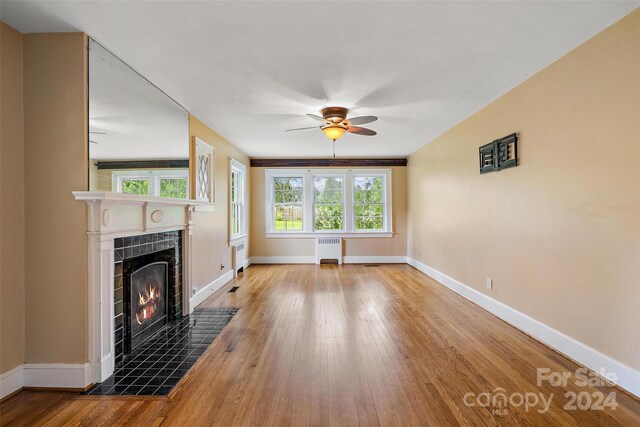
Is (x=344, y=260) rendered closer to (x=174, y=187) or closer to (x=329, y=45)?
(x=174, y=187)

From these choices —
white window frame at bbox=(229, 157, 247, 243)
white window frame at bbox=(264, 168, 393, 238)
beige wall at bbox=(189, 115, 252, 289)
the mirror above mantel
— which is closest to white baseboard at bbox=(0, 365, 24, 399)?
the mirror above mantel

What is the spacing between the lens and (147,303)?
123 inches

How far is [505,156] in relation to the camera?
3.48 m

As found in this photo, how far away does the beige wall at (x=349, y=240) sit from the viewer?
752 cm

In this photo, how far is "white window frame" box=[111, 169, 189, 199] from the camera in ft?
8.45

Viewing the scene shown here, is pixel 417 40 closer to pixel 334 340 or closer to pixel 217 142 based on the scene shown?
pixel 334 340

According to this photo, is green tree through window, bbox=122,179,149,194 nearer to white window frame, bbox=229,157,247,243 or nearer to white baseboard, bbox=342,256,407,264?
white window frame, bbox=229,157,247,243

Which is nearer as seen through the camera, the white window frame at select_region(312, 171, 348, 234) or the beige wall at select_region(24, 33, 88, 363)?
the beige wall at select_region(24, 33, 88, 363)

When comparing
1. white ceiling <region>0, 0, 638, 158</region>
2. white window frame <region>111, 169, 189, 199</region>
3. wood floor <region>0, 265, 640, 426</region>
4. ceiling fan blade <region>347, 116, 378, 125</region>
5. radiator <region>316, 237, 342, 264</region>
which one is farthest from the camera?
radiator <region>316, 237, 342, 264</region>

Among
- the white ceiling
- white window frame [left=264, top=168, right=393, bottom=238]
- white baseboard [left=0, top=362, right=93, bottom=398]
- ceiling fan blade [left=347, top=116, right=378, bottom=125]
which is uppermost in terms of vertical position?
the white ceiling

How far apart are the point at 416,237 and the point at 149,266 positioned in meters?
5.31

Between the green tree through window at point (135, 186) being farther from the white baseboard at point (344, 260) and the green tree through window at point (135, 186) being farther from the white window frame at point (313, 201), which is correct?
the white baseboard at point (344, 260)

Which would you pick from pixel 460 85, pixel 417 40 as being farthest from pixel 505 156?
pixel 417 40

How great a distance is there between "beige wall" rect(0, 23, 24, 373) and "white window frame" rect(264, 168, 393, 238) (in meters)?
5.35
